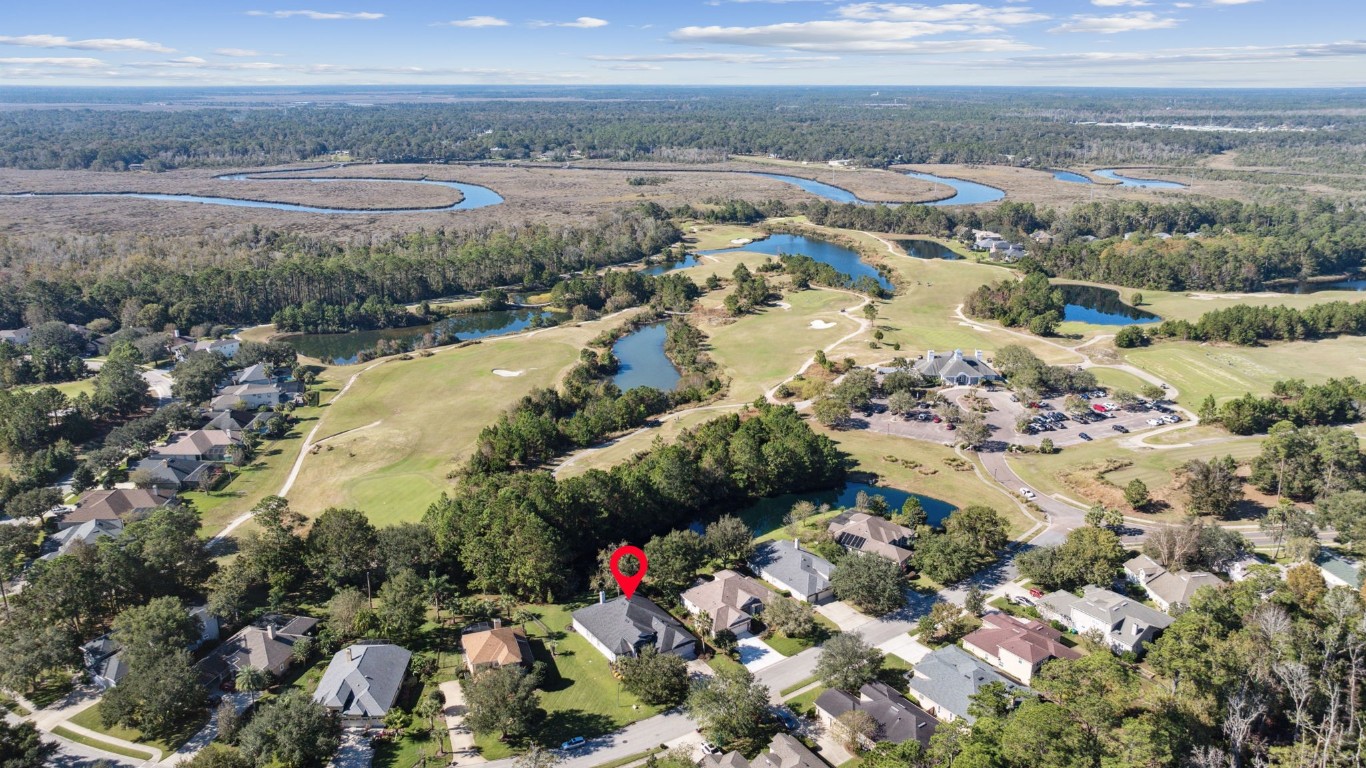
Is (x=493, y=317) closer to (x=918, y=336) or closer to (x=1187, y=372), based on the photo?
(x=918, y=336)

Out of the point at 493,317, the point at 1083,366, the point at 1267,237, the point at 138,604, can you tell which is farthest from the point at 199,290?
the point at 1267,237

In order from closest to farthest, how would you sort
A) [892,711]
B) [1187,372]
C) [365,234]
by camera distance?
[892,711] < [1187,372] < [365,234]

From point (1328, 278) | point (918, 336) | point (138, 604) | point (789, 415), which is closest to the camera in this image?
point (138, 604)

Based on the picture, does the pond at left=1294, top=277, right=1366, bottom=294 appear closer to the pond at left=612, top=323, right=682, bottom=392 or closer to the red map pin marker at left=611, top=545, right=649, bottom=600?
the pond at left=612, top=323, right=682, bottom=392

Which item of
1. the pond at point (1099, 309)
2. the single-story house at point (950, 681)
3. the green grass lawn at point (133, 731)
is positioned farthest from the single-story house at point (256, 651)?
the pond at point (1099, 309)

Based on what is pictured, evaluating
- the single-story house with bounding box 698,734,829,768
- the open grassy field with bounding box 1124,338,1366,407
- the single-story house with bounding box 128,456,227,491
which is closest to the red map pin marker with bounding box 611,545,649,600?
the single-story house with bounding box 698,734,829,768

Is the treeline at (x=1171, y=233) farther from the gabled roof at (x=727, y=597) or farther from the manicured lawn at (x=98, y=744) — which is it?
the manicured lawn at (x=98, y=744)

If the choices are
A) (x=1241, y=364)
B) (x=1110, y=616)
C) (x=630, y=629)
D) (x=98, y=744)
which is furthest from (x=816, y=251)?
(x=98, y=744)
